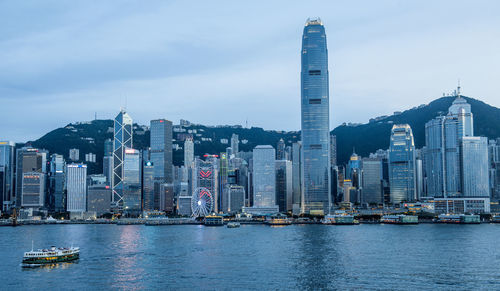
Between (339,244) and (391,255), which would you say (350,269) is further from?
(339,244)

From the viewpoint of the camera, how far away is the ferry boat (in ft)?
281

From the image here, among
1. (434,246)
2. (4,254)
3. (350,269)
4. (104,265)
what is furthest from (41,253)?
(434,246)

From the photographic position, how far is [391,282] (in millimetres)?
67812

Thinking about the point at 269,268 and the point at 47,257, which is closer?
the point at 269,268

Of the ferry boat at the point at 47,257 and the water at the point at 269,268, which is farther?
the ferry boat at the point at 47,257

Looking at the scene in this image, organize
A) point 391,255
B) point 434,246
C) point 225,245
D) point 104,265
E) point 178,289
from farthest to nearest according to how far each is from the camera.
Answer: point 225,245
point 434,246
point 391,255
point 104,265
point 178,289

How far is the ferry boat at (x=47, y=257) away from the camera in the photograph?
8562cm

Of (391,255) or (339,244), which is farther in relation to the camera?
(339,244)

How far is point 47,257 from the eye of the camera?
87.4 metres

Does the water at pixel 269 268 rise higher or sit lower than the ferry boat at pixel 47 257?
lower

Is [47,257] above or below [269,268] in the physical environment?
above

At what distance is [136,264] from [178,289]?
2333 cm

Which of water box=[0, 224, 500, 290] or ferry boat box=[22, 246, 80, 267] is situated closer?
water box=[0, 224, 500, 290]

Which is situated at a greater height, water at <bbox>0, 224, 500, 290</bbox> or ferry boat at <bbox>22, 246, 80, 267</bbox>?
ferry boat at <bbox>22, 246, 80, 267</bbox>
